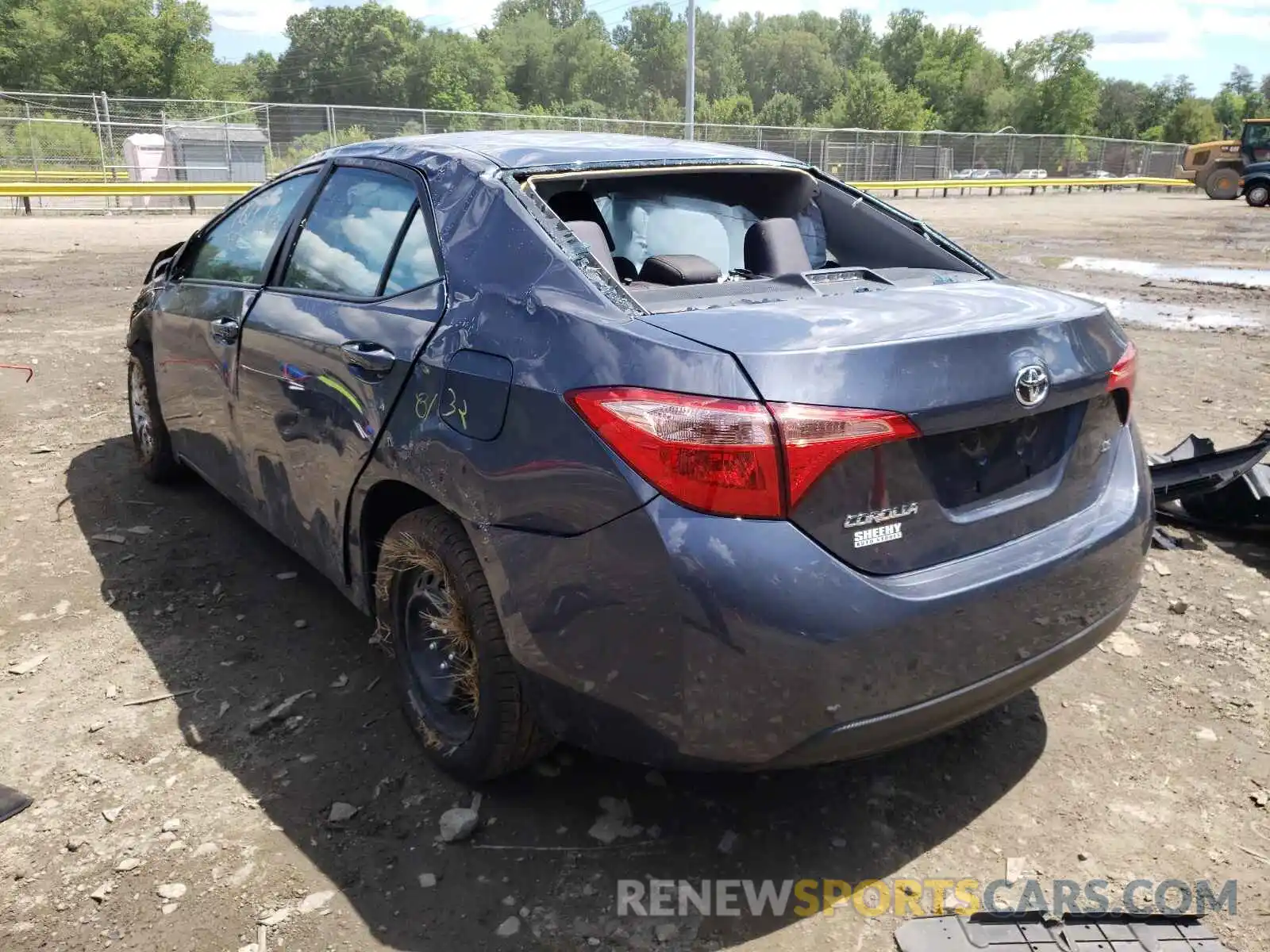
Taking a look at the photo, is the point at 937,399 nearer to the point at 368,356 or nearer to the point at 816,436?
the point at 816,436

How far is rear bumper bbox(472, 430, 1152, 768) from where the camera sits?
2031 millimetres

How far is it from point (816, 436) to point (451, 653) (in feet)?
4.29

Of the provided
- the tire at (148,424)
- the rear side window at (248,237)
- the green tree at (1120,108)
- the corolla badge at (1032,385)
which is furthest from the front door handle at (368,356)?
the green tree at (1120,108)

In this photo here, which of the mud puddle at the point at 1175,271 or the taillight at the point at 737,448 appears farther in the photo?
the mud puddle at the point at 1175,271

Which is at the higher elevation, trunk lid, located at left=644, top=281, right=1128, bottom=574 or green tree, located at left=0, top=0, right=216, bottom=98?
green tree, located at left=0, top=0, right=216, bottom=98

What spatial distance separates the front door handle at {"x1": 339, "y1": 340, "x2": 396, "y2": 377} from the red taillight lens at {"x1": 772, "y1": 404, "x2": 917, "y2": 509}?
121 cm

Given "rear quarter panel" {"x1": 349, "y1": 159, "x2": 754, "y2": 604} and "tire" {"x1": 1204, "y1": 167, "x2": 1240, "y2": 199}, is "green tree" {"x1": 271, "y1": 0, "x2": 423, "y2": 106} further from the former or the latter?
"rear quarter panel" {"x1": 349, "y1": 159, "x2": 754, "y2": 604}

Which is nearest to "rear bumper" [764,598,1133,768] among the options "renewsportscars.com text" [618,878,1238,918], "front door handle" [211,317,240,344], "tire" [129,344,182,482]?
"renewsportscars.com text" [618,878,1238,918]

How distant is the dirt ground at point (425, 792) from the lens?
7.88ft

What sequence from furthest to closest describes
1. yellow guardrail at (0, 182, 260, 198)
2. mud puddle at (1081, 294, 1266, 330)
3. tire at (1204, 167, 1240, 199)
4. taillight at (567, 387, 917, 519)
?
1. tire at (1204, 167, 1240, 199)
2. yellow guardrail at (0, 182, 260, 198)
3. mud puddle at (1081, 294, 1266, 330)
4. taillight at (567, 387, 917, 519)

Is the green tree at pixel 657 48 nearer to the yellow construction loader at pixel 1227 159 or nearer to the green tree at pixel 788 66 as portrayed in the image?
the green tree at pixel 788 66

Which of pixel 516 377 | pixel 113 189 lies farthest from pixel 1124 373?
pixel 113 189

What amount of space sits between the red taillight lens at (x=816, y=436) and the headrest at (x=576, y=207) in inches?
46.7

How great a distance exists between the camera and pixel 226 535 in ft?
15.2
